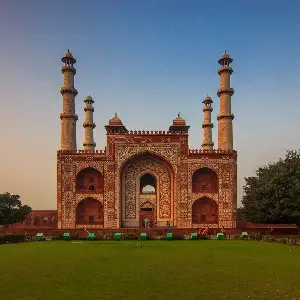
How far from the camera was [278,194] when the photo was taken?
23500 mm

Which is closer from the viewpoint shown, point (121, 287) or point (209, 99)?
point (121, 287)

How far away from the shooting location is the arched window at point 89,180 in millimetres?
28948

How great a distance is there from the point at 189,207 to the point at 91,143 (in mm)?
14563

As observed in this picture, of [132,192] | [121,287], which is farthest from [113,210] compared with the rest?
[121,287]

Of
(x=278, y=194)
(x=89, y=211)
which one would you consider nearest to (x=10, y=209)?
(x=89, y=211)

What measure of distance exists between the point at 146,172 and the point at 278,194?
10066mm

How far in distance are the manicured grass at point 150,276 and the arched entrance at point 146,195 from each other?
51.3 feet

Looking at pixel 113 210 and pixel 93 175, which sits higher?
pixel 93 175

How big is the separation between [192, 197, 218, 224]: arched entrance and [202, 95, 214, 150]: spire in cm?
1078

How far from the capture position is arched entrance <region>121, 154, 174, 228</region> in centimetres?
2911

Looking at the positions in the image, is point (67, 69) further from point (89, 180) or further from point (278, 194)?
point (278, 194)

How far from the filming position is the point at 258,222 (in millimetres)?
25500

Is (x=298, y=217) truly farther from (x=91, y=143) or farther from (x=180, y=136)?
(x=91, y=143)

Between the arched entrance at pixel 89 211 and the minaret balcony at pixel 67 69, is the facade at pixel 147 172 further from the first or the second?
the minaret balcony at pixel 67 69
